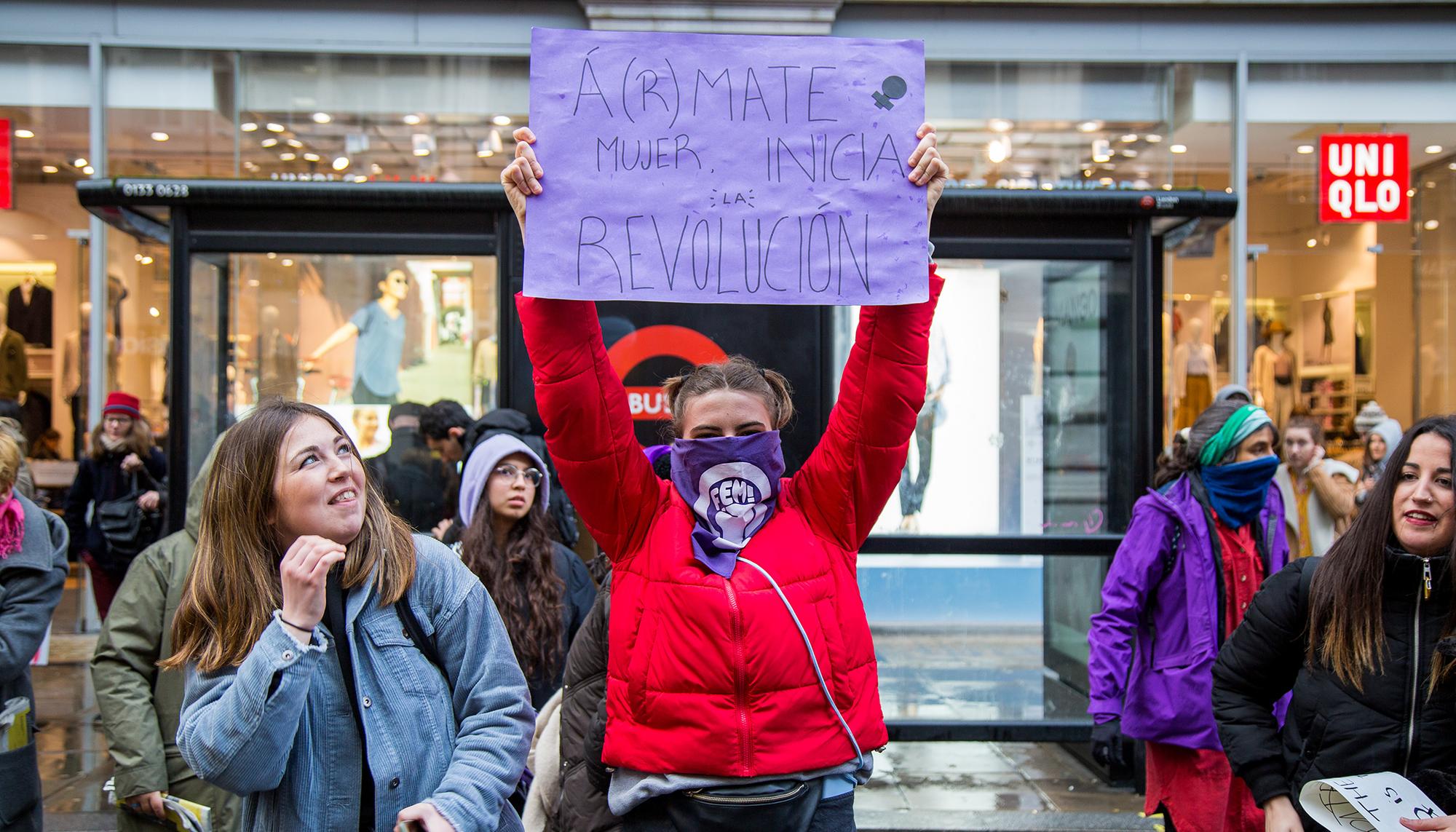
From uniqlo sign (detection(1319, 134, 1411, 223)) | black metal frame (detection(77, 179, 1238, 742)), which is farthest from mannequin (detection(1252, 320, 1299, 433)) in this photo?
black metal frame (detection(77, 179, 1238, 742))

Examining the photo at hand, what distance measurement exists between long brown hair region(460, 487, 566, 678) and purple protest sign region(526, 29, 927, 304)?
1.84 meters

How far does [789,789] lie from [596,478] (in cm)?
76

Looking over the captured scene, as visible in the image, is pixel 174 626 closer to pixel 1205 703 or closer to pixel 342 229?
pixel 1205 703

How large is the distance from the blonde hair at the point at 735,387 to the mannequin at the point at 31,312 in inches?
322

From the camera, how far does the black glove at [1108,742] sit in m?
3.82

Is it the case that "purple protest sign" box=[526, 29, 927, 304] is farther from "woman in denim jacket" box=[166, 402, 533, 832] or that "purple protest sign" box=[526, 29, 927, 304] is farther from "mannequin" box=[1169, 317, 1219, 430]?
"mannequin" box=[1169, 317, 1219, 430]

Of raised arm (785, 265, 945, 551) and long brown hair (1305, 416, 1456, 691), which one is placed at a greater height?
raised arm (785, 265, 945, 551)

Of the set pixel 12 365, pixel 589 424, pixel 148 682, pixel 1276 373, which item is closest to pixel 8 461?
pixel 148 682

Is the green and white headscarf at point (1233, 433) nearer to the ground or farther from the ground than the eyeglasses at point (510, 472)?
farther from the ground

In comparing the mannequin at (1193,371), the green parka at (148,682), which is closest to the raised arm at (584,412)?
the green parka at (148,682)

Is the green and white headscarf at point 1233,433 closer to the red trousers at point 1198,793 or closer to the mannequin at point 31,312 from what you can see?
the red trousers at point 1198,793

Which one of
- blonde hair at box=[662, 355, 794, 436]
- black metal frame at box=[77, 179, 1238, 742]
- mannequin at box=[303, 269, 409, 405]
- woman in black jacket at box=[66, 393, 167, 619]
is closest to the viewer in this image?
blonde hair at box=[662, 355, 794, 436]

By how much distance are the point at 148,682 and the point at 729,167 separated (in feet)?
7.72

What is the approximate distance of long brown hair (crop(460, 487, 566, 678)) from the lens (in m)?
3.86
